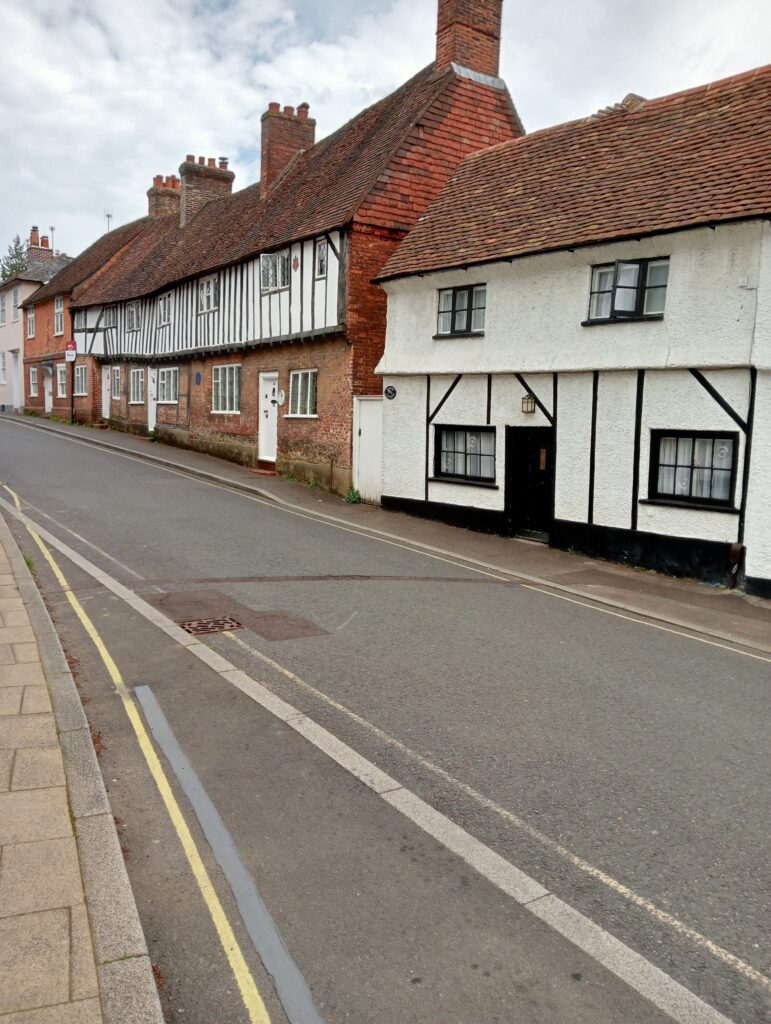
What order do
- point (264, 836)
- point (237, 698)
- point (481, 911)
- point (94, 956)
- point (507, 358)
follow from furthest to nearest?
1. point (507, 358)
2. point (237, 698)
3. point (264, 836)
4. point (481, 911)
5. point (94, 956)

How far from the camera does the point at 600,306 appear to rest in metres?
12.8

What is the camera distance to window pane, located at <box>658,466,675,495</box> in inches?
473

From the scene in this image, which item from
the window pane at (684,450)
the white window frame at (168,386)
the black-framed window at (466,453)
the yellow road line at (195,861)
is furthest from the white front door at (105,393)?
the yellow road line at (195,861)

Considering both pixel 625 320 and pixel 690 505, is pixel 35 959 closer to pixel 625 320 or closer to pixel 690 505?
pixel 690 505

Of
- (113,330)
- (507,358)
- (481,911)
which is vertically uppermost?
(113,330)

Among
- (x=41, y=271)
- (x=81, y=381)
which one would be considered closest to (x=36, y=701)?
(x=81, y=381)

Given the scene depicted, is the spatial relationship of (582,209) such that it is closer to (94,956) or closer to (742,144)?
(742,144)

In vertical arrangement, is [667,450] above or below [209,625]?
above

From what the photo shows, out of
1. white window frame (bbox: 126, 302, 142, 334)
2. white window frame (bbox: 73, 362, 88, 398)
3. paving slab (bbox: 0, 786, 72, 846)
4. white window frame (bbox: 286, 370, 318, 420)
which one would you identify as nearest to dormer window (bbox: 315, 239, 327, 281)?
white window frame (bbox: 286, 370, 318, 420)

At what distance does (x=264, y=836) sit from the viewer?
4.02 metres

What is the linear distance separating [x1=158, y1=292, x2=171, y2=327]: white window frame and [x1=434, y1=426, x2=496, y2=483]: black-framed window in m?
16.4

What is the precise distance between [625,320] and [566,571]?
4013 mm

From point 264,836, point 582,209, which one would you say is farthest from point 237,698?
point 582,209

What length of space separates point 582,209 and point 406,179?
643cm
